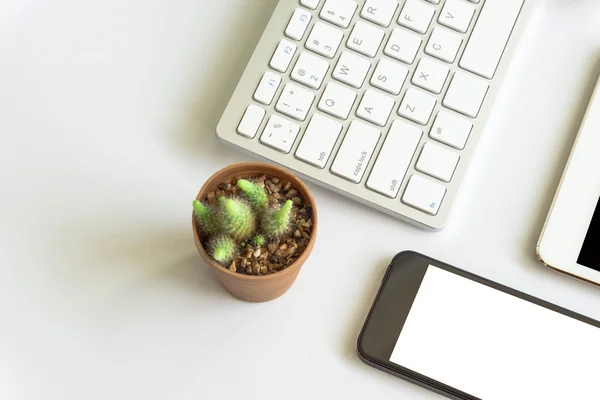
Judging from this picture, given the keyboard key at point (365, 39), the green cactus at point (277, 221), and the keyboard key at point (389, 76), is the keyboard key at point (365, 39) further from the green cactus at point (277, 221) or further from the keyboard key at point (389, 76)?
the green cactus at point (277, 221)

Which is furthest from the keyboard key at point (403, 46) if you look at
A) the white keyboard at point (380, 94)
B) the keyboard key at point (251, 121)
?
the keyboard key at point (251, 121)

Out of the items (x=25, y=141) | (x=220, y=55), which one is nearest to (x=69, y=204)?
(x=25, y=141)

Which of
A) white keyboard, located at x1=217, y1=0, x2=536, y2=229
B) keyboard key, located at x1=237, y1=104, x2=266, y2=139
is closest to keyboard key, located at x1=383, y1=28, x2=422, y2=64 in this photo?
white keyboard, located at x1=217, y1=0, x2=536, y2=229

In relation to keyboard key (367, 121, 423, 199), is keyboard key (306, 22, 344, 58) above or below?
above

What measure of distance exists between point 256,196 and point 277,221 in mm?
21

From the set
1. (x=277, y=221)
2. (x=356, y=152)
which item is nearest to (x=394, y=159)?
(x=356, y=152)

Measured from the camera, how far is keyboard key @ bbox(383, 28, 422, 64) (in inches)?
18.9

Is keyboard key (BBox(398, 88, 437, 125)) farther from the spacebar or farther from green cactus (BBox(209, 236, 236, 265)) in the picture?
green cactus (BBox(209, 236, 236, 265))

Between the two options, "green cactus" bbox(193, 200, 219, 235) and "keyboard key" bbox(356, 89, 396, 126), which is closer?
"green cactus" bbox(193, 200, 219, 235)

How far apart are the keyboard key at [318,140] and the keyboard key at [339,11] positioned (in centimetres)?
8

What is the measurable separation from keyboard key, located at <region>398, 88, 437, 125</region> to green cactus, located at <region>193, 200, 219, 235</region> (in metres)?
0.18

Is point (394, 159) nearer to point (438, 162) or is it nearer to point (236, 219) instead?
point (438, 162)

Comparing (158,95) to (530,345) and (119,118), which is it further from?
(530,345)

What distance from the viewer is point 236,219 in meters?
0.36
